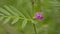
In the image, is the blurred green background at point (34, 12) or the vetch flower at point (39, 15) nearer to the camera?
the blurred green background at point (34, 12)

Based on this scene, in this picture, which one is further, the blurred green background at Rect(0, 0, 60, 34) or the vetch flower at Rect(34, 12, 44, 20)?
the vetch flower at Rect(34, 12, 44, 20)

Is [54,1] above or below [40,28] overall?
above

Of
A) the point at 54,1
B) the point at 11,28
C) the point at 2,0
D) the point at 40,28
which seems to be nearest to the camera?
the point at 54,1

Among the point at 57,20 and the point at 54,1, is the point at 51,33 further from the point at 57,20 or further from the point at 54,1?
the point at 54,1

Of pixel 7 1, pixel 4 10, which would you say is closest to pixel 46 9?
pixel 4 10

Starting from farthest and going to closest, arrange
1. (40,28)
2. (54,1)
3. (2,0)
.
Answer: (2,0)
(40,28)
(54,1)

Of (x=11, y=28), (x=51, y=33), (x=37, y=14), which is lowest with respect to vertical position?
(x=11, y=28)

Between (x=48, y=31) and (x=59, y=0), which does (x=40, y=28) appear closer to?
(x=48, y=31)

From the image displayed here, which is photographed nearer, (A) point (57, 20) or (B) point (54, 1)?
(B) point (54, 1)

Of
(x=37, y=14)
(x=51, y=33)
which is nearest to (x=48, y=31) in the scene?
(x=51, y=33)
